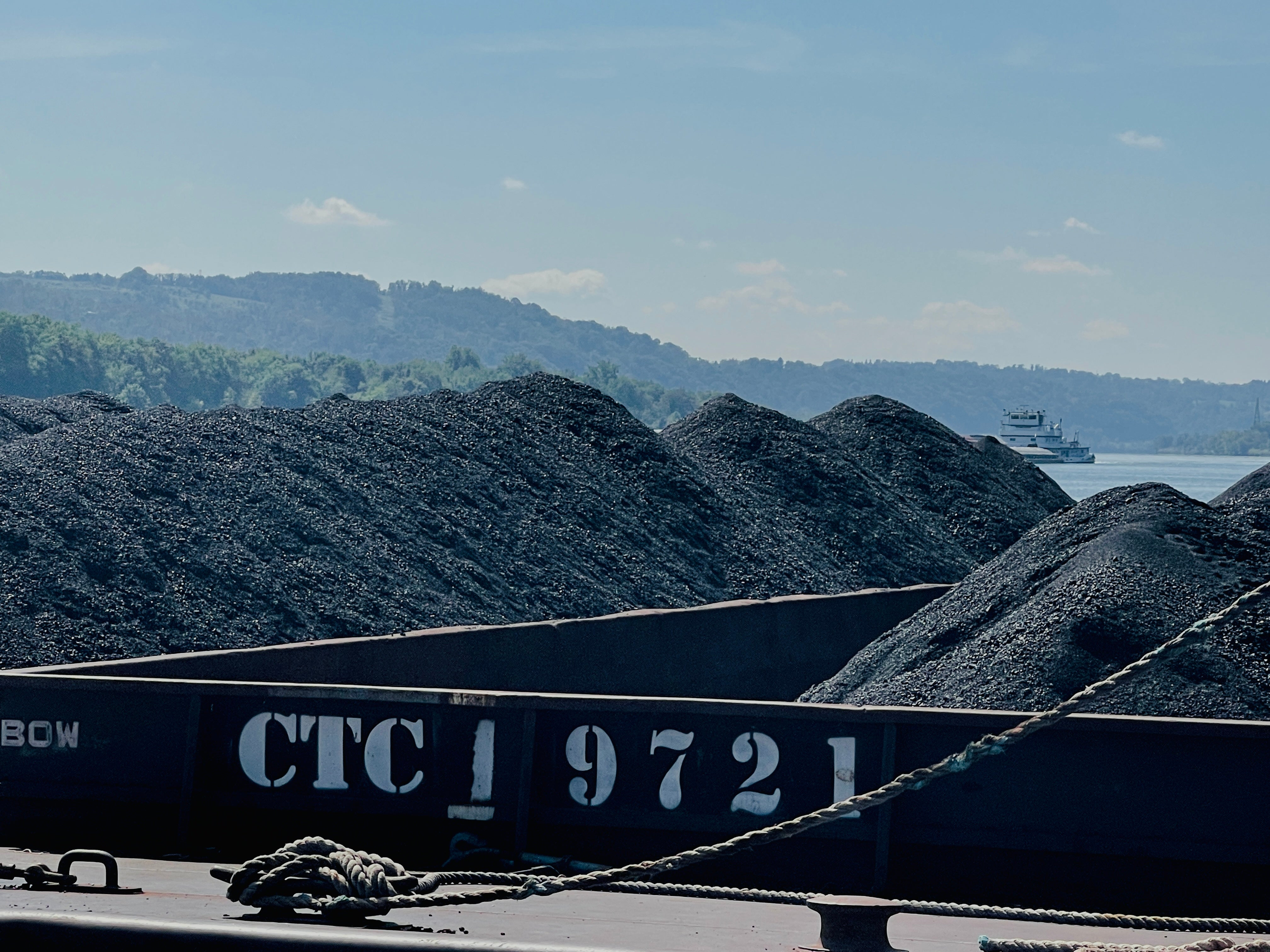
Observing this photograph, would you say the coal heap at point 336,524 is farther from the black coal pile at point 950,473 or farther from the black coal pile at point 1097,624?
the black coal pile at point 950,473

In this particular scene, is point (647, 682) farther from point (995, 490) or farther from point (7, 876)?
point (995, 490)

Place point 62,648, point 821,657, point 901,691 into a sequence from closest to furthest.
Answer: point 901,691 < point 62,648 < point 821,657

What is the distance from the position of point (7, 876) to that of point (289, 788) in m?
1.13

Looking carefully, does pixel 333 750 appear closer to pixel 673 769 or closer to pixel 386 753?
pixel 386 753

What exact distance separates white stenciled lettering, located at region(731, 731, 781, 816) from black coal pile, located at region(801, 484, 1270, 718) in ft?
10.3

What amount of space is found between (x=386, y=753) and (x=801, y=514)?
1679 centimetres

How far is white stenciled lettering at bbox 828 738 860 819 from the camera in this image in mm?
5574

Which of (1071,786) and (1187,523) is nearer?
(1071,786)

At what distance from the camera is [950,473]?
26688mm

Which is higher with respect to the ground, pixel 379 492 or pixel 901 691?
pixel 379 492

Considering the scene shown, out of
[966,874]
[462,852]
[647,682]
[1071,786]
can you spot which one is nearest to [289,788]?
→ [462,852]

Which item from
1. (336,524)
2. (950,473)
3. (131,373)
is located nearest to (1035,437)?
(131,373)

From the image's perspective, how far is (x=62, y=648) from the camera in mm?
11680

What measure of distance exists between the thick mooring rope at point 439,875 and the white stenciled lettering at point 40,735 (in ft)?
6.15
